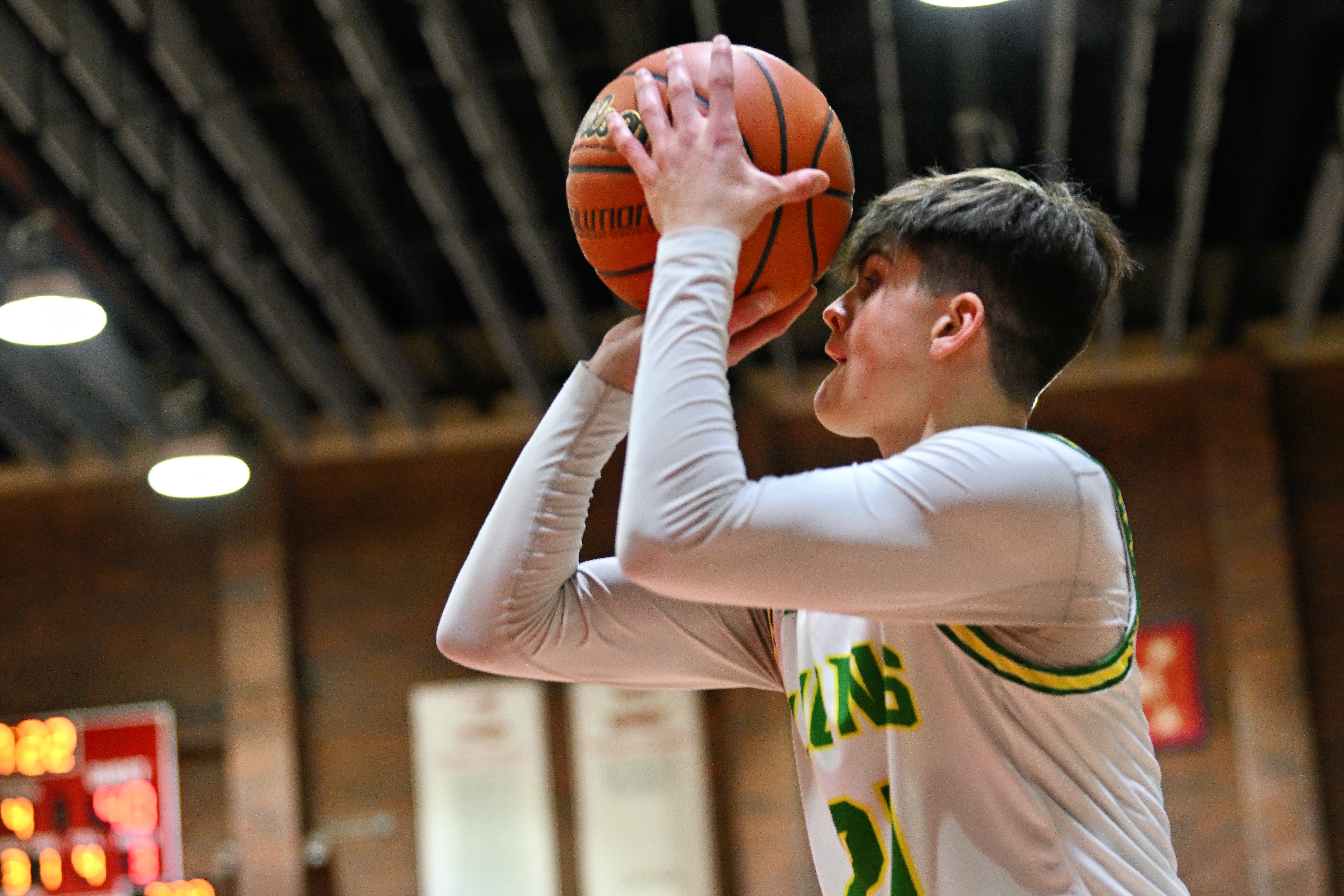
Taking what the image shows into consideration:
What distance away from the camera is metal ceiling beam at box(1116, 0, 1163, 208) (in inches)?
252

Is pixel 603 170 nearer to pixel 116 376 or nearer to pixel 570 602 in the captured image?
pixel 570 602

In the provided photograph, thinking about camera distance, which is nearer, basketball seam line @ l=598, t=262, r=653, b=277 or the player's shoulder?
the player's shoulder

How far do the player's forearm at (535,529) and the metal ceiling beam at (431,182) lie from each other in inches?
213

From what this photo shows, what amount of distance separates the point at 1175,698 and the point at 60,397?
727cm

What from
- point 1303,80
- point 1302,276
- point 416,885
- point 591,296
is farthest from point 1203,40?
point 416,885

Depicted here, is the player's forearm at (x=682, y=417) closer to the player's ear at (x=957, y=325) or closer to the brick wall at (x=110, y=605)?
the player's ear at (x=957, y=325)

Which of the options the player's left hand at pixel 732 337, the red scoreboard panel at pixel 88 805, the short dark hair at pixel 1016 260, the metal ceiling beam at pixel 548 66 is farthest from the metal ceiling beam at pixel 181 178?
the short dark hair at pixel 1016 260

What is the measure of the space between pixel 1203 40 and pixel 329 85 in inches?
175

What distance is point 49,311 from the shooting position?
5969mm

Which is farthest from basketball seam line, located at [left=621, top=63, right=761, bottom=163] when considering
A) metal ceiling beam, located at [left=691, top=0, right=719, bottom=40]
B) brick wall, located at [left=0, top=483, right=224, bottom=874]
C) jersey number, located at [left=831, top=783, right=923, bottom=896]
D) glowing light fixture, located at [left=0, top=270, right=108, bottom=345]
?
brick wall, located at [left=0, top=483, right=224, bottom=874]

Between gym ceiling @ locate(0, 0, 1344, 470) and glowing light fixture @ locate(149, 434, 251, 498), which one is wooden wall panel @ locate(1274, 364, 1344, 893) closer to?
gym ceiling @ locate(0, 0, 1344, 470)

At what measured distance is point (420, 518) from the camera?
9750mm

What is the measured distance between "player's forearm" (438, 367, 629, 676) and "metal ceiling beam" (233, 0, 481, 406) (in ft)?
17.9

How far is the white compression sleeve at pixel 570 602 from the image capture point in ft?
5.10
